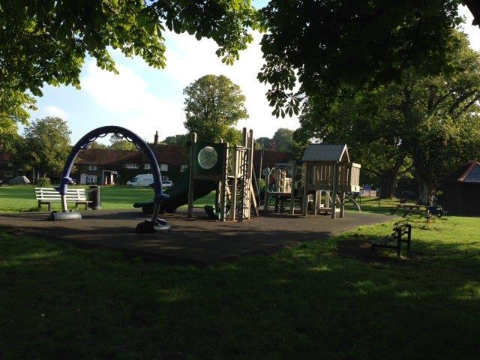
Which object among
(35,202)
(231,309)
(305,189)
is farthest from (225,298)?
(35,202)

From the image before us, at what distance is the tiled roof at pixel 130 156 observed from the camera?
278ft

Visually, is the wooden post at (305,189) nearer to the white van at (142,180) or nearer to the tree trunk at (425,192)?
the tree trunk at (425,192)

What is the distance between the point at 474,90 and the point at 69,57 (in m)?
43.0

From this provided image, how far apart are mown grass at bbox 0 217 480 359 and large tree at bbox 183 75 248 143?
5716 cm

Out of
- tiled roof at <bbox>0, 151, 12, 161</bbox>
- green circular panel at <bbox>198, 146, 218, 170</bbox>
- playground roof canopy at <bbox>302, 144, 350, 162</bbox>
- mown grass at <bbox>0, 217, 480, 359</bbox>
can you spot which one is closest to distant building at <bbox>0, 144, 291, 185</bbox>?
tiled roof at <bbox>0, 151, 12, 161</bbox>

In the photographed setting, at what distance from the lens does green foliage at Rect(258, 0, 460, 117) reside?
24.9ft

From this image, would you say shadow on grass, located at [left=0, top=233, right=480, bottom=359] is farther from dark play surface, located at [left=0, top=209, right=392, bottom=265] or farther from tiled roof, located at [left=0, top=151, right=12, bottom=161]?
tiled roof, located at [left=0, top=151, right=12, bottom=161]

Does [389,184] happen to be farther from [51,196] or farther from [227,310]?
[227,310]

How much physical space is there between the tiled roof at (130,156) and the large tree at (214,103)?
1960 centimetres

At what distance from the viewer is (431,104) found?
45.7 meters

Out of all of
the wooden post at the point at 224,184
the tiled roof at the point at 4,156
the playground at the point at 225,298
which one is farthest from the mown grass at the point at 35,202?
the tiled roof at the point at 4,156

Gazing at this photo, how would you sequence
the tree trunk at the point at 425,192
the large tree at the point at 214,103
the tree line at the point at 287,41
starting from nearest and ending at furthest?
the tree line at the point at 287,41 < the tree trunk at the point at 425,192 < the large tree at the point at 214,103

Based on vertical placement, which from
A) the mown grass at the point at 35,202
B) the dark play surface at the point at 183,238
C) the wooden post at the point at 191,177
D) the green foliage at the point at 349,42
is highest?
the green foliage at the point at 349,42

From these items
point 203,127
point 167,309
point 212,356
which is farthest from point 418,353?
point 203,127
